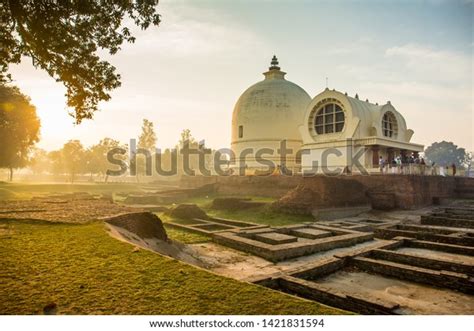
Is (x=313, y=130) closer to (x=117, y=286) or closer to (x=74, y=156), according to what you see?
(x=117, y=286)

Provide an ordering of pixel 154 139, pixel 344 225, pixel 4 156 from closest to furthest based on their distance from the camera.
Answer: pixel 344 225, pixel 4 156, pixel 154 139

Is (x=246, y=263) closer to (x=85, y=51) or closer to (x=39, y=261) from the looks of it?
(x=39, y=261)

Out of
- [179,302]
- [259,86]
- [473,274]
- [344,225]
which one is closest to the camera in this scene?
Answer: [179,302]

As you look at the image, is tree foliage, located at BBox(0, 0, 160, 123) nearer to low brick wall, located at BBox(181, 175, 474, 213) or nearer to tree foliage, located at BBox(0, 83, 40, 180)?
low brick wall, located at BBox(181, 175, 474, 213)

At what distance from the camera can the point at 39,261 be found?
4.00m

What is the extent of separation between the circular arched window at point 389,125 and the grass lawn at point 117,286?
22.7 m

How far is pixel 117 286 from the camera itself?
10.8 ft

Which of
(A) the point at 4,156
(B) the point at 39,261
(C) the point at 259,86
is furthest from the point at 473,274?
(A) the point at 4,156

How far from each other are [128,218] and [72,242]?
109 inches

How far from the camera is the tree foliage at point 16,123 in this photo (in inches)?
836

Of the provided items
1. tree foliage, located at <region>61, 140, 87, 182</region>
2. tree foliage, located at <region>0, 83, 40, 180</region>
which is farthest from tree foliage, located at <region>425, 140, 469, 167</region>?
tree foliage, located at <region>0, 83, 40, 180</region>

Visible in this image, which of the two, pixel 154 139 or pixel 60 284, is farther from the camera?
pixel 154 139

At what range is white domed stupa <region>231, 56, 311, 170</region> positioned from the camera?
28.5 metres

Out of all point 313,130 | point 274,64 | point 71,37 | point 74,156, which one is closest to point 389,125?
point 313,130
